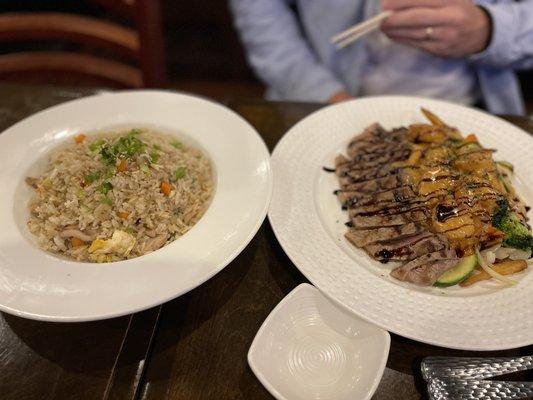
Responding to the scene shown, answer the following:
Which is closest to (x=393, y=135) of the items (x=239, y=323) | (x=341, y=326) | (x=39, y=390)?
(x=341, y=326)

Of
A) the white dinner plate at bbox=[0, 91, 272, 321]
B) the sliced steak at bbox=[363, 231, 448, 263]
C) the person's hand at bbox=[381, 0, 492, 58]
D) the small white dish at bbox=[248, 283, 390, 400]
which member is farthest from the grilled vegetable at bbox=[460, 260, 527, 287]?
the person's hand at bbox=[381, 0, 492, 58]

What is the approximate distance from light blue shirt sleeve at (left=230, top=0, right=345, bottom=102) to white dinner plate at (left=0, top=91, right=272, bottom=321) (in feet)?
3.28

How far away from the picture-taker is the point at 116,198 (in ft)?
4.77

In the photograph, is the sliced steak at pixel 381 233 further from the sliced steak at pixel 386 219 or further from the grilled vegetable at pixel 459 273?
the grilled vegetable at pixel 459 273

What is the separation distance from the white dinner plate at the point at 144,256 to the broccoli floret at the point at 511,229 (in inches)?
33.2

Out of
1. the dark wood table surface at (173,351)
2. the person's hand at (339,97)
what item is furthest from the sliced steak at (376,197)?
the person's hand at (339,97)

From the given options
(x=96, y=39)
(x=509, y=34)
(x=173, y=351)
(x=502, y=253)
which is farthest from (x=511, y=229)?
(x=96, y=39)

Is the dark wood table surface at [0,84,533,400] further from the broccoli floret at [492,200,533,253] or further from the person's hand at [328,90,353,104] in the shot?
the person's hand at [328,90,353,104]

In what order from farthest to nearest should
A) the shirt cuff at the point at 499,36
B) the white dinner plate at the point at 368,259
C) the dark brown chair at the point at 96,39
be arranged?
the dark brown chair at the point at 96,39 → the shirt cuff at the point at 499,36 → the white dinner plate at the point at 368,259

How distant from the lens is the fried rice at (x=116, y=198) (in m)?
1.39

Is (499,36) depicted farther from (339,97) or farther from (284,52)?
(284,52)

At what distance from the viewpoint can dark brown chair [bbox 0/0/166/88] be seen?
2.55m

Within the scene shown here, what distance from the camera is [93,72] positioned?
2.83m

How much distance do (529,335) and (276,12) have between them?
228cm
